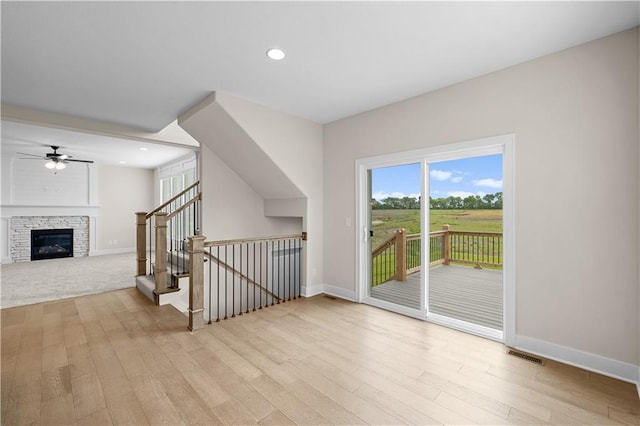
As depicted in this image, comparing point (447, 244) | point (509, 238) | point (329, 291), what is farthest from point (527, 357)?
point (329, 291)

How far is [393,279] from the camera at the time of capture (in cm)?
394

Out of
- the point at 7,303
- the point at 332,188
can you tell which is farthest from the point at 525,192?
the point at 7,303

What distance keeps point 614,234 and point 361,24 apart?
99.6 inches

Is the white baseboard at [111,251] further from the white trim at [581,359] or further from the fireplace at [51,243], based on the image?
the white trim at [581,359]

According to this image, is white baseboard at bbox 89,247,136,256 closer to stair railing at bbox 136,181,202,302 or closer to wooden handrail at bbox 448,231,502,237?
stair railing at bbox 136,181,202,302

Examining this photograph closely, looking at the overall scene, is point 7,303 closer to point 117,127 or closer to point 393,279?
point 117,127

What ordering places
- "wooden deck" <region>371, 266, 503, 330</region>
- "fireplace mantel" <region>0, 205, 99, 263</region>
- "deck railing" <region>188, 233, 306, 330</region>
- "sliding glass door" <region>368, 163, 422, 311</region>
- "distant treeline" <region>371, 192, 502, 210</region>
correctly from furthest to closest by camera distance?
"fireplace mantel" <region>0, 205, 99, 263</region>
"deck railing" <region>188, 233, 306, 330</region>
"sliding glass door" <region>368, 163, 422, 311</region>
"wooden deck" <region>371, 266, 503, 330</region>
"distant treeline" <region>371, 192, 502, 210</region>

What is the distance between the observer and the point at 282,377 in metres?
2.19

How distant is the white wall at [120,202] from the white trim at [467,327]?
889cm

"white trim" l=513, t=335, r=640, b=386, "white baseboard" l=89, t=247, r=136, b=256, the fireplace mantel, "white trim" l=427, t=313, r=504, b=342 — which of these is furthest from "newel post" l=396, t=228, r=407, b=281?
the fireplace mantel

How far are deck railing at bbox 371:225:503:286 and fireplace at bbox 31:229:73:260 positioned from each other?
334 inches

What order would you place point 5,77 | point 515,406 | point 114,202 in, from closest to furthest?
1. point 515,406
2. point 5,77
3. point 114,202

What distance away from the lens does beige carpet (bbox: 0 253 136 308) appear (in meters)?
4.21

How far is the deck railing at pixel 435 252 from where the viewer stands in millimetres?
3377
